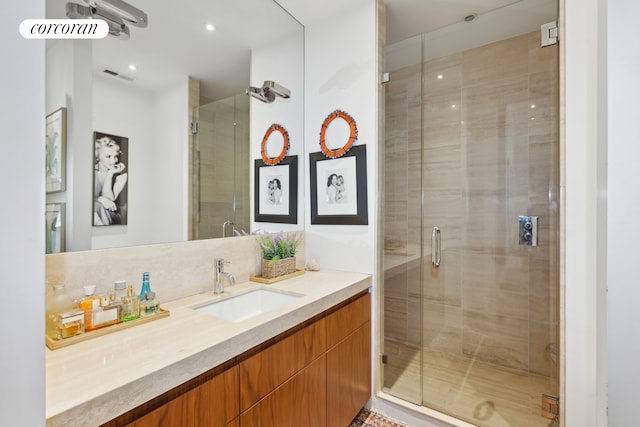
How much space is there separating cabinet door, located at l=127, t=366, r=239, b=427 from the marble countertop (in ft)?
0.17

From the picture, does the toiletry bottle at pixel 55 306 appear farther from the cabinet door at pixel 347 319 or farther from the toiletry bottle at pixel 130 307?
the cabinet door at pixel 347 319

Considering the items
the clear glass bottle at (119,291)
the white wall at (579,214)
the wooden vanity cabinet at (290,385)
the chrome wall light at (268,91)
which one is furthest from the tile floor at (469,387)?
the chrome wall light at (268,91)

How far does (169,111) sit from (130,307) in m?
0.90

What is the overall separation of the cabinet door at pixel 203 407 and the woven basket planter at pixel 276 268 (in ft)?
2.52

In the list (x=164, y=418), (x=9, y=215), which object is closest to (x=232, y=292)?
(x=164, y=418)

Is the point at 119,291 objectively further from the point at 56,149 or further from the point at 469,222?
the point at 469,222

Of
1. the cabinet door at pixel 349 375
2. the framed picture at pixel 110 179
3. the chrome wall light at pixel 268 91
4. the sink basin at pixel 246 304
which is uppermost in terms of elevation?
the chrome wall light at pixel 268 91

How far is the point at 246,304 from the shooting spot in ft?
5.15

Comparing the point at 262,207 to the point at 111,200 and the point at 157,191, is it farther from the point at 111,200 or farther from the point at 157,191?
the point at 111,200

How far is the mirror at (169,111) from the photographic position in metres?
1.11

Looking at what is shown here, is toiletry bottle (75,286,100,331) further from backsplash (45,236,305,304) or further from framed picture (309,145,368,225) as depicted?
framed picture (309,145,368,225)

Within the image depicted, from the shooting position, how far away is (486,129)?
2076 mm

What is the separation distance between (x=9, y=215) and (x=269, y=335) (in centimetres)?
83

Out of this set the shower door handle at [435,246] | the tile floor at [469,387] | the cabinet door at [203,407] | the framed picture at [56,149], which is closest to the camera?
the cabinet door at [203,407]
